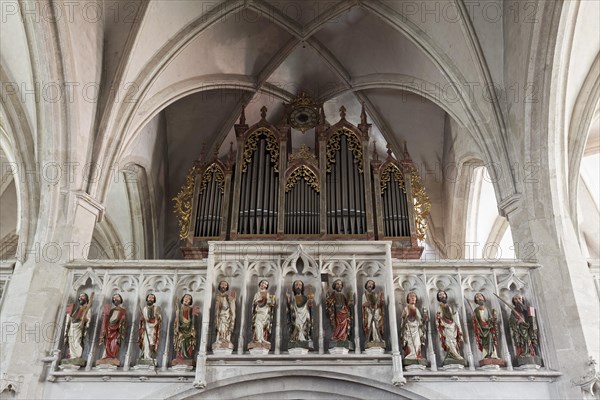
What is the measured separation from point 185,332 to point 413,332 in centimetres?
300

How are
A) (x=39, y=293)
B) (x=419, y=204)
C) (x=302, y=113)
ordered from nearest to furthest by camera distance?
1. (x=39, y=293)
2. (x=419, y=204)
3. (x=302, y=113)

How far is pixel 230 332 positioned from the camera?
809cm

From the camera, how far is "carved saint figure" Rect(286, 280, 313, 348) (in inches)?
314

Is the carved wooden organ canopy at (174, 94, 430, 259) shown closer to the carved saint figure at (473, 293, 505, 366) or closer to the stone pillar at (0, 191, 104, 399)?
the stone pillar at (0, 191, 104, 399)

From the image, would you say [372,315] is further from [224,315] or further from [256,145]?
[256,145]

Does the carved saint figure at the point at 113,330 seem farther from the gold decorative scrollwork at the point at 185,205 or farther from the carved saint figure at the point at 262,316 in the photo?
the gold decorative scrollwork at the point at 185,205

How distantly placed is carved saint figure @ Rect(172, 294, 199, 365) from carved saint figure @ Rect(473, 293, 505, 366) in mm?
3750

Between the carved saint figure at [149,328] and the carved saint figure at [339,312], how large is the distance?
2.30 meters

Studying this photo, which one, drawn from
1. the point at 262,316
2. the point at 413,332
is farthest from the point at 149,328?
the point at 413,332

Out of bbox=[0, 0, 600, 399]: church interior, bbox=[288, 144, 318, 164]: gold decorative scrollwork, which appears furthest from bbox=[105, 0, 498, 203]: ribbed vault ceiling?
bbox=[288, 144, 318, 164]: gold decorative scrollwork

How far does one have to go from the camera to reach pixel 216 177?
11789mm

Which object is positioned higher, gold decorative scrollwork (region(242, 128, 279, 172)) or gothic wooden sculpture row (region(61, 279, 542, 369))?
gold decorative scrollwork (region(242, 128, 279, 172))

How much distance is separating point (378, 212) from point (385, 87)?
3.29 metres

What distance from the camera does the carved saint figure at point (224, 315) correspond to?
26.1 ft
